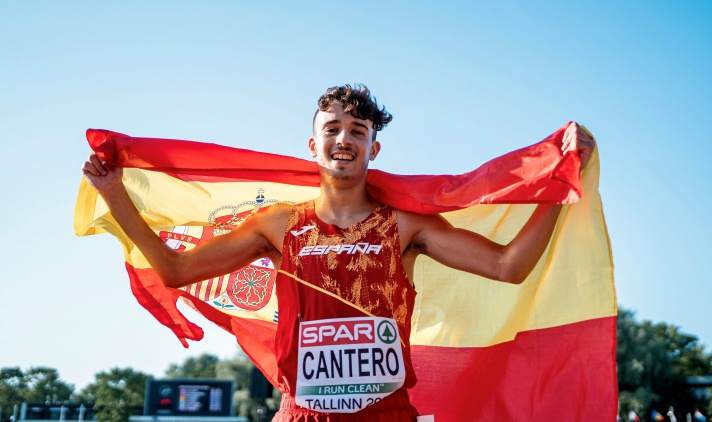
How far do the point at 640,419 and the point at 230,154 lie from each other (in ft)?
146

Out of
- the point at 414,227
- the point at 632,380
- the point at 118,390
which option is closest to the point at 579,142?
A: the point at 414,227

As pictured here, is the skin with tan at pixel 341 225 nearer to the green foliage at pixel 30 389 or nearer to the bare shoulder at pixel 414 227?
the bare shoulder at pixel 414 227

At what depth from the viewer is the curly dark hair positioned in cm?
373

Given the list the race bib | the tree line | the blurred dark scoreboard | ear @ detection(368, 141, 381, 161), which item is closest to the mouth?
ear @ detection(368, 141, 381, 161)

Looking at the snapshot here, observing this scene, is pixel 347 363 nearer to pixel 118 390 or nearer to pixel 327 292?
pixel 327 292

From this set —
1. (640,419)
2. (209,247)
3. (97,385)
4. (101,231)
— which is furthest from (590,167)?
(97,385)

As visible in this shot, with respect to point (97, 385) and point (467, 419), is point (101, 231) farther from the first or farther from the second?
point (97, 385)

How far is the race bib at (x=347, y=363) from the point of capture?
327 cm

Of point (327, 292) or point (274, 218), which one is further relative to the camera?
point (274, 218)

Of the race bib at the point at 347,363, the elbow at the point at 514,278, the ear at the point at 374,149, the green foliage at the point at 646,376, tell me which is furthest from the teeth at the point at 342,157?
the green foliage at the point at 646,376

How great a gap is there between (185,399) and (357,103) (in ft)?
77.2

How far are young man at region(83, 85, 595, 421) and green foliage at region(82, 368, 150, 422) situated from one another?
61628 mm

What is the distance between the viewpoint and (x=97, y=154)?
151 inches

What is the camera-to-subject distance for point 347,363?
329cm
